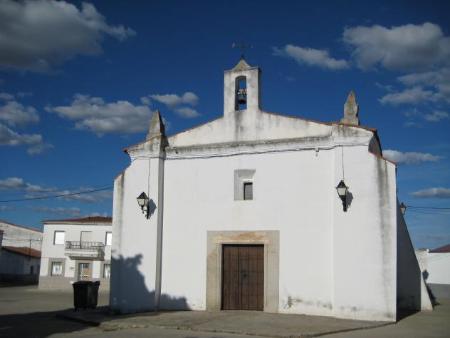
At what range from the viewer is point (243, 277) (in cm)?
1519

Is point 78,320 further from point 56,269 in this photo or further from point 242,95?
point 56,269

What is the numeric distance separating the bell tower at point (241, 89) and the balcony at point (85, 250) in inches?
913

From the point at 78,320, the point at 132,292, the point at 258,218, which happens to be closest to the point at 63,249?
the point at 132,292

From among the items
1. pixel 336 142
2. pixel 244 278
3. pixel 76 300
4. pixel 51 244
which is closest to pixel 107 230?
pixel 51 244

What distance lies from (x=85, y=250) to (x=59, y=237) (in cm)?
287

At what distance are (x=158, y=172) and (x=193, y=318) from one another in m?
4.86

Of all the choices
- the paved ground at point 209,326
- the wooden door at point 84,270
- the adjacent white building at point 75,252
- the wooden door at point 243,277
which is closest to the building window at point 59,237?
the adjacent white building at point 75,252

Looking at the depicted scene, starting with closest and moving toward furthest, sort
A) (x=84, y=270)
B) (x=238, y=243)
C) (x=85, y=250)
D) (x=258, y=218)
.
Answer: (x=258, y=218)
(x=238, y=243)
(x=85, y=250)
(x=84, y=270)

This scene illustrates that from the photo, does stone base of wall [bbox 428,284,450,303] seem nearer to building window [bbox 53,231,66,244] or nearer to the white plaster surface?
the white plaster surface

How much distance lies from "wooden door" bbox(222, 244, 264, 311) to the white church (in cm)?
3

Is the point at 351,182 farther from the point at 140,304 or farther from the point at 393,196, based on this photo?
the point at 140,304

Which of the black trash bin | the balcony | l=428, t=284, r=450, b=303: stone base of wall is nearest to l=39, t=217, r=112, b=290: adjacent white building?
the balcony

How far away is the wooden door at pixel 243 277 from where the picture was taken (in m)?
14.9

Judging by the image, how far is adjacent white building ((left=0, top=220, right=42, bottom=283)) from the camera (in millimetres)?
45500
